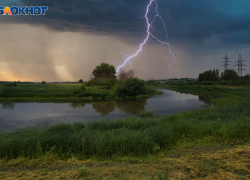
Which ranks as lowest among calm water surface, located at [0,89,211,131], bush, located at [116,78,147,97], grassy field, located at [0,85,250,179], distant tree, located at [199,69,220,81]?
calm water surface, located at [0,89,211,131]

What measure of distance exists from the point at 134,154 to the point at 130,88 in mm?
23268

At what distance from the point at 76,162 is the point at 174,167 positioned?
9.18 ft

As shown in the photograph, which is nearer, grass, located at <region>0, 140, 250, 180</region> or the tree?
grass, located at <region>0, 140, 250, 180</region>

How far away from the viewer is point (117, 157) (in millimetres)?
4973

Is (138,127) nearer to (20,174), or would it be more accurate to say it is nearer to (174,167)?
(174,167)

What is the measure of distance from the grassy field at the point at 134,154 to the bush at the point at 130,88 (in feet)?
67.5

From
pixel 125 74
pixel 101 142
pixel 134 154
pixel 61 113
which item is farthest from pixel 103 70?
pixel 134 154

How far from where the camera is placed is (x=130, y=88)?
2838 centimetres

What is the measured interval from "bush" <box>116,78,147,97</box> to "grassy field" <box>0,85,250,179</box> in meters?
20.6

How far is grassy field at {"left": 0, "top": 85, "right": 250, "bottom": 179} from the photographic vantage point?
3.55 meters

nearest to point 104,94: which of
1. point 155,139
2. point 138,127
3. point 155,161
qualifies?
point 138,127

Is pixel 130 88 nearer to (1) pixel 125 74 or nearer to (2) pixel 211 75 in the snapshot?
(1) pixel 125 74

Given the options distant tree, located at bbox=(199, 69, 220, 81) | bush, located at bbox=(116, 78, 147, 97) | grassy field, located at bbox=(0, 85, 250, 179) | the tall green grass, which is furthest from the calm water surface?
distant tree, located at bbox=(199, 69, 220, 81)

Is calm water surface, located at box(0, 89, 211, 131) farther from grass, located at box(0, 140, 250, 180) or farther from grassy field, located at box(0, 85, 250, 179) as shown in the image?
grass, located at box(0, 140, 250, 180)
